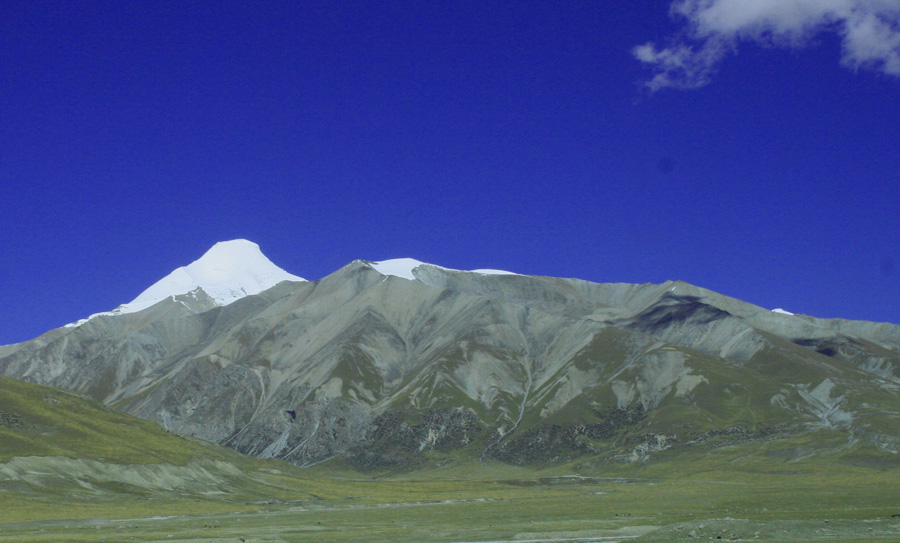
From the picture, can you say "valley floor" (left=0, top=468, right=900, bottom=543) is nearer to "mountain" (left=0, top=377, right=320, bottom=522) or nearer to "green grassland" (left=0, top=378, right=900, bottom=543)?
"green grassland" (left=0, top=378, right=900, bottom=543)

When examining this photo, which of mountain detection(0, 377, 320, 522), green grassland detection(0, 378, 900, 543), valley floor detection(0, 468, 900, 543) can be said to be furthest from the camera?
mountain detection(0, 377, 320, 522)

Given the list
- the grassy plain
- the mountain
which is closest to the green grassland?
the grassy plain

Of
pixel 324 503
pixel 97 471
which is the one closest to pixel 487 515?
pixel 324 503

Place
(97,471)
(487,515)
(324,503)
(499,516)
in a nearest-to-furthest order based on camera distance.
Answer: (499,516)
(487,515)
(97,471)
(324,503)

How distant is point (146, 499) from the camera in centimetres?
14475

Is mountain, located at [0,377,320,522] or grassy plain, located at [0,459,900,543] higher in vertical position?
mountain, located at [0,377,320,522]

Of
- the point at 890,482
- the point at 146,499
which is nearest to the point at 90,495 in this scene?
the point at 146,499

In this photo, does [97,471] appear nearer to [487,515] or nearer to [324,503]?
[324,503]

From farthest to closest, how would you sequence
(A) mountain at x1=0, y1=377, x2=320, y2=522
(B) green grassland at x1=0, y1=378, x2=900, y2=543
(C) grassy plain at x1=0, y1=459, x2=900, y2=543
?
(A) mountain at x1=0, y1=377, x2=320, y2=522
(B) green grassland at x1=0, y1=378, x2=900, y2=543
(C) grassy plain at x1=0, y1=459, x2=900, y2=543

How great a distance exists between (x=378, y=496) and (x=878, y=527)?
375 feet

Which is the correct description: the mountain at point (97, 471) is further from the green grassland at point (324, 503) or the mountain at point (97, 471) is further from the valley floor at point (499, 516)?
the valley floor at point (499, 516)

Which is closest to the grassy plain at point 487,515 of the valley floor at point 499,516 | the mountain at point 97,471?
the valley floor at point 499,516

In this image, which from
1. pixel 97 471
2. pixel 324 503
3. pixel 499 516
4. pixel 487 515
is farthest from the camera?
pixel 324 503

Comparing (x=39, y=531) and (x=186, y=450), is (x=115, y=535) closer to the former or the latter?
(x=39, y=531)
